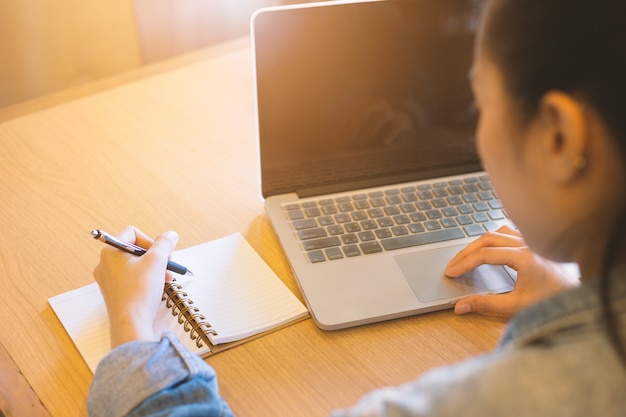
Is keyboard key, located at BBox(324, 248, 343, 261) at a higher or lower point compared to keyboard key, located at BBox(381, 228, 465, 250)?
higher

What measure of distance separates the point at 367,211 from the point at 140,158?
39cm

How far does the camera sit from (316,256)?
33.0 inches

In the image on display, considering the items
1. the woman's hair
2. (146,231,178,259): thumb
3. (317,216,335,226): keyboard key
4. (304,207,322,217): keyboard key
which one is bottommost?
(317,216,335,226): keyboard key

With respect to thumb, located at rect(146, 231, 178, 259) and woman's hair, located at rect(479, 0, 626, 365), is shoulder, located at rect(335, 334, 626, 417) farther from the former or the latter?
thumb, located at rect(146, 231, 178, 259)

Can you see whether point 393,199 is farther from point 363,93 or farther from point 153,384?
point 153,384

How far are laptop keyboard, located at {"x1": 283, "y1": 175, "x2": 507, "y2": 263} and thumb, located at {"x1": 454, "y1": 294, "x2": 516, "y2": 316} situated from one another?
12 cm

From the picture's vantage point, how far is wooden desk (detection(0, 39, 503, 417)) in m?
0.70

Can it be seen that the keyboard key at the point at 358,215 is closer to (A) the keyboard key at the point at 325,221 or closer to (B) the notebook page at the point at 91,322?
(A) the keyboard key at the point at 325,221

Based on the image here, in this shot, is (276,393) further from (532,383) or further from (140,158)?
(140,158)

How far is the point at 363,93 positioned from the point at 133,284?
0.41m

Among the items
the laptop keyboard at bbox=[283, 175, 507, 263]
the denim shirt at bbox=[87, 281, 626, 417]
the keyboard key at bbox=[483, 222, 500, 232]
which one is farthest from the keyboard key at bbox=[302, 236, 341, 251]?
the denim shirt at bbox=[87, 281, 626, 417]

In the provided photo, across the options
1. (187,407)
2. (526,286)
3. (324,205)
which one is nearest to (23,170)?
(324,205)

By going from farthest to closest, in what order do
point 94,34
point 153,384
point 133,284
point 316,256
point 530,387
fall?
point 94,34, point 316,256, point 133,284, point 153,384, point 530,387

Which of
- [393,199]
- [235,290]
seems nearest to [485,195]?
[393,199]
